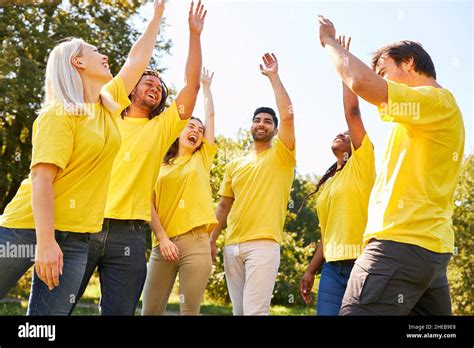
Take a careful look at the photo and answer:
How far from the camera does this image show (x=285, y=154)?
5.24 metres

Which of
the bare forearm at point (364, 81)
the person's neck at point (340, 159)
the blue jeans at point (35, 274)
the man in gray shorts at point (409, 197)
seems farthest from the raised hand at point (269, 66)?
the blue jeans at point (35, 274)

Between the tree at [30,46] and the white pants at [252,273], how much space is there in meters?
11.3

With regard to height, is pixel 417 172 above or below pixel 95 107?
below

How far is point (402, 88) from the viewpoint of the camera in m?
2.80

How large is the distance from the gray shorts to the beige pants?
80.8 inches

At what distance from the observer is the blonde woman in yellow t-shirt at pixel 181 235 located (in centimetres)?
473

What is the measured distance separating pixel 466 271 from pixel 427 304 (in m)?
17.2

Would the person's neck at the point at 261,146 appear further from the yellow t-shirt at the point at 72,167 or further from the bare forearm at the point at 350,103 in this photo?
the yellow t-shirt at the point at 72,167

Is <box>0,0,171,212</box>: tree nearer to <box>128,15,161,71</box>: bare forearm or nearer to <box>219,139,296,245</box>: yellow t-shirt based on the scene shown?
<box>219,139,296,245</box>: yellow t-shirt

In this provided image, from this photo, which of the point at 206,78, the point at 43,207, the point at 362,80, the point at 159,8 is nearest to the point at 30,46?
the point at 206,78

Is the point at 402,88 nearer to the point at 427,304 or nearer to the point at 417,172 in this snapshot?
the point at 417,172

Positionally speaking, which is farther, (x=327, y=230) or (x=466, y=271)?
(x=466, y=271)

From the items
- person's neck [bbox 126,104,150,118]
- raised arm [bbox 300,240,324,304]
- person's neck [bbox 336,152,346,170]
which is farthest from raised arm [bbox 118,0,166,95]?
raised arm [bbox 300,240,324,304]
